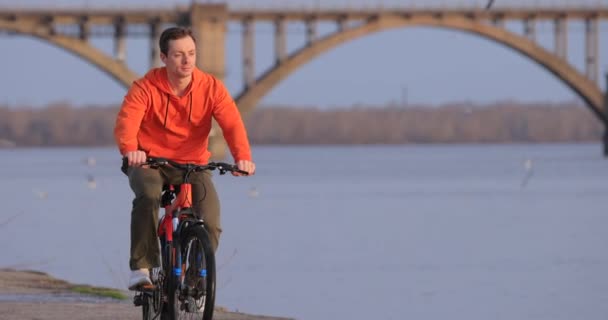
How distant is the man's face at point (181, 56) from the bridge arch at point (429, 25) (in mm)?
48551

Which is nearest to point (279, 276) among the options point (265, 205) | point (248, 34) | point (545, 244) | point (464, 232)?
point (545, 244)

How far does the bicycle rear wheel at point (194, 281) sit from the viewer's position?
262 inches

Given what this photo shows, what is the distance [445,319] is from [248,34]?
4587 centimetres

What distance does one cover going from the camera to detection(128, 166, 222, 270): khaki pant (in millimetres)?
6867

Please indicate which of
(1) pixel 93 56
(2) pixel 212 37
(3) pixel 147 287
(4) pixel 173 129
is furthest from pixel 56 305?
(2) pixel 212 37

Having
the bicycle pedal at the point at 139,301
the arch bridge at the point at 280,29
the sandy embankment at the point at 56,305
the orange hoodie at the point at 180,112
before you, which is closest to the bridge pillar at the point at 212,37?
the arch bridge at the point at 280,29

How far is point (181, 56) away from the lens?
679 centimetres

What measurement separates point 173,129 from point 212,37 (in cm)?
5361

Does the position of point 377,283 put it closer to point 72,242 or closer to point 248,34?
point 72,242

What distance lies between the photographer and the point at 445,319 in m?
12.0

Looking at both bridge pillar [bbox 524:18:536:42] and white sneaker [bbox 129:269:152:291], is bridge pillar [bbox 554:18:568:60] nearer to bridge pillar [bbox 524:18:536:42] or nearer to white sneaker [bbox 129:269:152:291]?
bridge pillar [bbox 524:18:536:42]

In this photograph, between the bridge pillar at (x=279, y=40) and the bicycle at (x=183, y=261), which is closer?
the bicycle at (x=183, y=261)

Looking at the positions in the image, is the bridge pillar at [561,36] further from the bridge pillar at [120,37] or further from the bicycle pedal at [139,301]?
the bicycle pedal at [139,301]

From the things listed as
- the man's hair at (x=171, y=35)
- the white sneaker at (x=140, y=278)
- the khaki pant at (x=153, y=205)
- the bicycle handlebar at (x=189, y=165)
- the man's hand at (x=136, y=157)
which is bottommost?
the white sneaker at (x=140, y=278)
